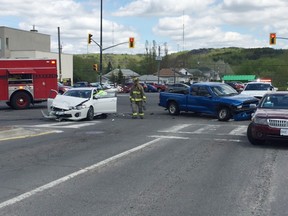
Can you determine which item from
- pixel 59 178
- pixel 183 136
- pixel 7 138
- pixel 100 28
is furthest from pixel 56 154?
pixel 100 28

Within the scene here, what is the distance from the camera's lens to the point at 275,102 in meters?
13.1

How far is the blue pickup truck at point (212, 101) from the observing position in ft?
65.5

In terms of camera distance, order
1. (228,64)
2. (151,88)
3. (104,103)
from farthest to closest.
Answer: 1. (228,64)
2. (151,88)
3. (104,103)

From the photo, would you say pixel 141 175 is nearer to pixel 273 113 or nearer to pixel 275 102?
pixel 273 113

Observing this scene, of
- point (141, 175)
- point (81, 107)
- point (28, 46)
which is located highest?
point (28, 46)

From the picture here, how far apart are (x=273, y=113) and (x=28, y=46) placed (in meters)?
82.7

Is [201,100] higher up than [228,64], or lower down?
lower down

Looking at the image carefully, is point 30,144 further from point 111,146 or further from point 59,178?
point 59,178

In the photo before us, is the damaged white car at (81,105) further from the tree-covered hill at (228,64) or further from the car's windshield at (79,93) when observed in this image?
the tree-covered hill at (228,64)

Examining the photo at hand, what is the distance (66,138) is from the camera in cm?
1402

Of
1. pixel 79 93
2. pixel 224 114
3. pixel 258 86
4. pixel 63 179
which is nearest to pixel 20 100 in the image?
pixel 79 93

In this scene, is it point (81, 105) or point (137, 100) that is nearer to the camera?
point (81, 105)

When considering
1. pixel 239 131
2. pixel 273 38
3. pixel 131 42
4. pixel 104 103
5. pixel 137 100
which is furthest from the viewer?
pixel 131 42

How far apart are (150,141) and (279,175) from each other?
5317 mm
